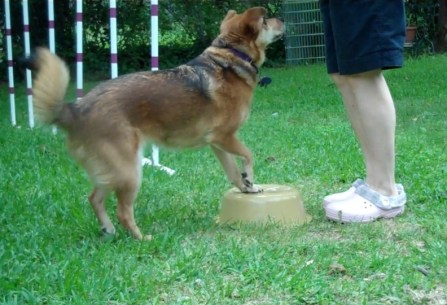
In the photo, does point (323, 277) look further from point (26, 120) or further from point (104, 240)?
point (26, 120)

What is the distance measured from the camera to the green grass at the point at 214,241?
3.13 m

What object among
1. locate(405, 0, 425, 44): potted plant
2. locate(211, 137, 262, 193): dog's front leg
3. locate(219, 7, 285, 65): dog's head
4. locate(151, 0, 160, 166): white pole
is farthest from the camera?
locate(405, 0, 425, 44): potted plant

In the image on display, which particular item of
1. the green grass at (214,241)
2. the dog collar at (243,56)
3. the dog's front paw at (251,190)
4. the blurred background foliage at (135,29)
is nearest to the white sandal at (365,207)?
the green grass at (214,241)

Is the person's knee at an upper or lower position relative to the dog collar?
lower

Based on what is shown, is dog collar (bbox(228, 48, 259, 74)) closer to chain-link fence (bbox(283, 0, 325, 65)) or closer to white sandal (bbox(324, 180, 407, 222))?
white sandal (bbox(324, 180, 407, 222))

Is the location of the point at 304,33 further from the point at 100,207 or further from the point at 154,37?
the point at 100,207

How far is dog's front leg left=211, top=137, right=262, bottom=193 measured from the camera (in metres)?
4.53

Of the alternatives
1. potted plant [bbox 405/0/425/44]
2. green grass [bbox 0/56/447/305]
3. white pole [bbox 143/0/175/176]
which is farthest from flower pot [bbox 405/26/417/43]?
white pole [bbox 143/0/175/176]

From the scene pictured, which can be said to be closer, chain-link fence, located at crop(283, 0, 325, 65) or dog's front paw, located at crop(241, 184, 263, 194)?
dog's front paw, located at crop(241, 184, 263, 194)

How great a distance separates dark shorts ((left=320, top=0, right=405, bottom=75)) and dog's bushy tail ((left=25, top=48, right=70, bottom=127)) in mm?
1502

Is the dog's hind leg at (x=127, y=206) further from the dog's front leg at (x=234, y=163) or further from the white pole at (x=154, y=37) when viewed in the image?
the white pole at (x=154, y=37)

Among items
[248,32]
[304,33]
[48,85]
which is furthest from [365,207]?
[304,33]

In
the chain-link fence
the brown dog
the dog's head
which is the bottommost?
the chain-link fence

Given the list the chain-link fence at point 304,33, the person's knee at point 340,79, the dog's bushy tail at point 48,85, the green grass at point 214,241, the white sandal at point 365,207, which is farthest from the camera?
the chain-link fence at point 304,33
